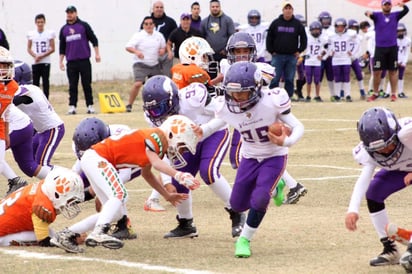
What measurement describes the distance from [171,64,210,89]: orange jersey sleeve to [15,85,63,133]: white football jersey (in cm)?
189

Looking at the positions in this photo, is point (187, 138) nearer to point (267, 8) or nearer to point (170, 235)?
point (170, 235)

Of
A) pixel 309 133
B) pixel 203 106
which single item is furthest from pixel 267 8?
pixel 203 106

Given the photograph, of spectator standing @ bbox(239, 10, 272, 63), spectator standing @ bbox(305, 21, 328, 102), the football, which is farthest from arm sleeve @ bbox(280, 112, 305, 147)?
spectator standing @ bbox(305, 21, 328, 102)

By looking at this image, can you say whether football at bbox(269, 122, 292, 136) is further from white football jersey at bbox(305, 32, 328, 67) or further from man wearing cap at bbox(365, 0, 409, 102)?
white football jersey at bbox(305, 32, 328, 67)

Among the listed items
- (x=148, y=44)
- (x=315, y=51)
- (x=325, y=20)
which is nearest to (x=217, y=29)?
(x=148, y=44)

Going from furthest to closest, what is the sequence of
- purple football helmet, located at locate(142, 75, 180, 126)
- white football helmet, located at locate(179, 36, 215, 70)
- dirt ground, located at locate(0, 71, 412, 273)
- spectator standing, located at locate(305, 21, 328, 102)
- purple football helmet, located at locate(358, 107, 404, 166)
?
spectator standing, located at locate(305, 21, 328, 102)
white football helmet, located at locate(179, 36, 215, 70)
purple football helmet, located at locate(142, 75, 180, 126)
dirt ground, located at locate(0, 71, 412, 273)
purple football helmet, located at locate(358, 107, 404, 166)

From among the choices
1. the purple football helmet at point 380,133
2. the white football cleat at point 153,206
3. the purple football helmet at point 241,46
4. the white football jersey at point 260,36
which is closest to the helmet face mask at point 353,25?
the white football jersey at point 260,36

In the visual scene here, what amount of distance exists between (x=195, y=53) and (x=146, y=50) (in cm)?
1058

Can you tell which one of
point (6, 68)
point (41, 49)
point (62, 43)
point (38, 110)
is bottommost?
point (41, 49)

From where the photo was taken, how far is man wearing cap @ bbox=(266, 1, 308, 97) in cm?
2131

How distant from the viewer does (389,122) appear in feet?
22.3

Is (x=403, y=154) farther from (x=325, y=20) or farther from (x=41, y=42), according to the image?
(x=325, y=20)

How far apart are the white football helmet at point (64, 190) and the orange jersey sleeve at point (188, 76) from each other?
2582 mm

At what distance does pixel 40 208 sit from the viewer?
25.4ft
